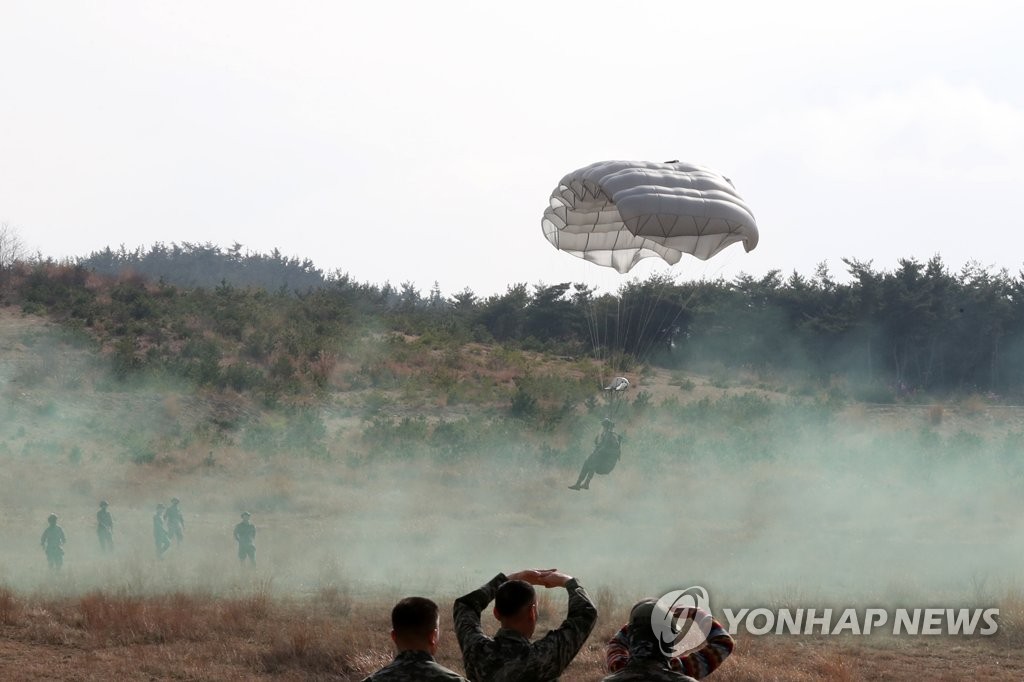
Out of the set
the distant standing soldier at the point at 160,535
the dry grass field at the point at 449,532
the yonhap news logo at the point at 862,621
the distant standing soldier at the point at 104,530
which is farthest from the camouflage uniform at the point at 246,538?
the yonhap news logo at the point at 862,621

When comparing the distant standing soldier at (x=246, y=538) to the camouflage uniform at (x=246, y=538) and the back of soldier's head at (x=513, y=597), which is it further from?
the back of soldier's head at (x=513, y=597)

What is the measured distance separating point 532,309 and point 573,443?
65.5 ft

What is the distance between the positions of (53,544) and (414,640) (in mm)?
16416

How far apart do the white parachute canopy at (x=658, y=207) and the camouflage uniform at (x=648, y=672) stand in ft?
38.1

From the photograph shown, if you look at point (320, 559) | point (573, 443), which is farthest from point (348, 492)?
point (573, 443)

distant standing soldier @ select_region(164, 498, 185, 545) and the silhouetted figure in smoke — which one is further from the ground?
the silhouetted figure in smoke

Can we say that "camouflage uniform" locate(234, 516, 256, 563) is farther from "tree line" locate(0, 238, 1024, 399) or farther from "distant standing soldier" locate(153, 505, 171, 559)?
"tree line" locate(0, 238, 1024, 399)

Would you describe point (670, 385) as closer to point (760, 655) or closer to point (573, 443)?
point (573, 443)

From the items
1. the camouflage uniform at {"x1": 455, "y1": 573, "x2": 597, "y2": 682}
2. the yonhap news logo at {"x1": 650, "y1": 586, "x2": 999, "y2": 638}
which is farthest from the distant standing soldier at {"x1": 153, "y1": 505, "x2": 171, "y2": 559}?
the camouflage uniform at {"x1": 455, "y1": 573, "x2": 597, "y2": 682}

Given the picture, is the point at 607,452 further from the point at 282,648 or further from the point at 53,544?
the point at 53,544

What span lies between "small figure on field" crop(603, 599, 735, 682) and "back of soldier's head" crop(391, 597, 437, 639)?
0.70 meters

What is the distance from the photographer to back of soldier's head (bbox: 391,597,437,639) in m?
3.82

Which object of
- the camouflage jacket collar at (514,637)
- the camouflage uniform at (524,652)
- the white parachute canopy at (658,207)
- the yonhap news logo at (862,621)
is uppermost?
the white parachute canopy at (658,207)

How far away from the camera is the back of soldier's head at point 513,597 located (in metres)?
3.95
